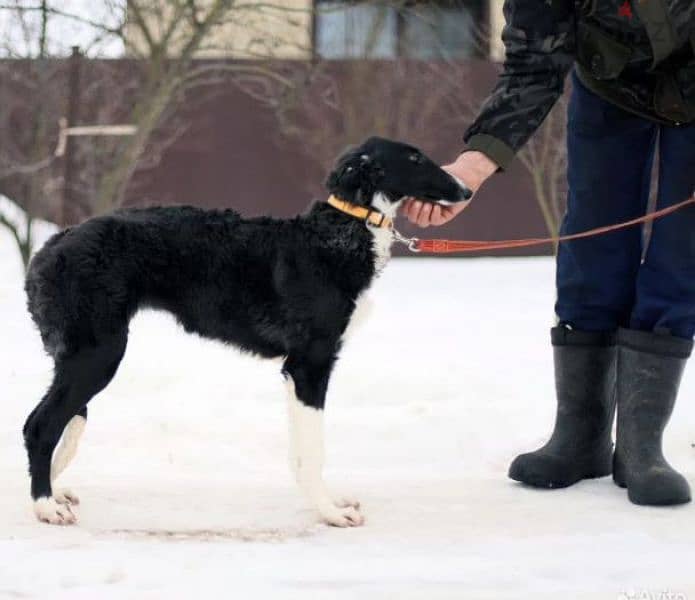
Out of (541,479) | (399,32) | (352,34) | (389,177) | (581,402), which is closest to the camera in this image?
(389,177)

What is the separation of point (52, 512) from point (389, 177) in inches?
55.2

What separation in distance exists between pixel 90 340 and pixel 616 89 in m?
1.87

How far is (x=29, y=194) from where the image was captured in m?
11.9

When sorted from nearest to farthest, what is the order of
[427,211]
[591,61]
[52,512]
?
[52,512], [427,211], [591,61]

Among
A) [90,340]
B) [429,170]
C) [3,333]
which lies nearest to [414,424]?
[429,170]

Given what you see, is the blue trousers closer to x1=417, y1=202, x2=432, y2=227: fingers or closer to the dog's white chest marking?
x1=417, y1=202, x2=432, y2=227: fingers

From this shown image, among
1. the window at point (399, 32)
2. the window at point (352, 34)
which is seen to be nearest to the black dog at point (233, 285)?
the window at point (399, 32)

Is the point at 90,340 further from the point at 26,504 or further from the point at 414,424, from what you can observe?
the point at 414,424

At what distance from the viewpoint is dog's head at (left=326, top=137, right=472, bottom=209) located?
357 centimetres

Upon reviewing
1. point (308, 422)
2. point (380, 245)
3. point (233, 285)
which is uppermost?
point (380, 245)

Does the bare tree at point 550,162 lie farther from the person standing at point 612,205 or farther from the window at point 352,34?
the person standing at point 612,205

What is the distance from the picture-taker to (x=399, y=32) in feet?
51.5

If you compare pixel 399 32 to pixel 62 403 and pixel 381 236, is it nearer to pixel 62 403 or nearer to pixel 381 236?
pixel 381 236

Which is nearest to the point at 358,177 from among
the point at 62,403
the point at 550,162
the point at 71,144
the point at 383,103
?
the point at 62,403
